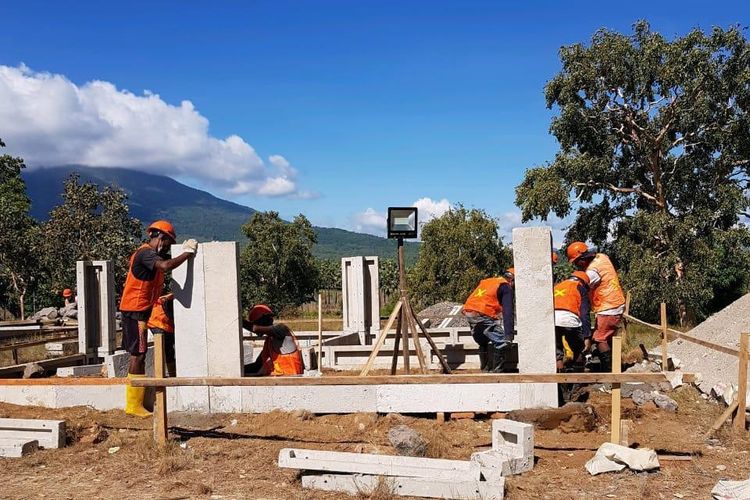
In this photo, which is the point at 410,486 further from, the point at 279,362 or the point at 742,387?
the point at 742,387

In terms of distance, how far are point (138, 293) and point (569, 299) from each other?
4.80 metres

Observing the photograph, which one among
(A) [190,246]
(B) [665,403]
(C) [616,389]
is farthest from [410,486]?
(B) [665,403]

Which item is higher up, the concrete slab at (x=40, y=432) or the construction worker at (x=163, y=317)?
the construction worker at (x=163, y=317)

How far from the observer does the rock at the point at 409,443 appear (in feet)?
18.3

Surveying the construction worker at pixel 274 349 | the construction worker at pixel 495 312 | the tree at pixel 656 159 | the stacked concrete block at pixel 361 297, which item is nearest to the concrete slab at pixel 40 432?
the construction worker at pixel 274 349

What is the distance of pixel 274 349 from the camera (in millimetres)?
7707

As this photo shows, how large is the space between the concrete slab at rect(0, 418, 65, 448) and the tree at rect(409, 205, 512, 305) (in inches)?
888

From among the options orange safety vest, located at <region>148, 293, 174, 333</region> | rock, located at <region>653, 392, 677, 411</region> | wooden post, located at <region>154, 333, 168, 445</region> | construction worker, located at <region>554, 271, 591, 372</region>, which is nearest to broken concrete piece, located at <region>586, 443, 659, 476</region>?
rock, located at <region>653, 392, 677, 411</region>

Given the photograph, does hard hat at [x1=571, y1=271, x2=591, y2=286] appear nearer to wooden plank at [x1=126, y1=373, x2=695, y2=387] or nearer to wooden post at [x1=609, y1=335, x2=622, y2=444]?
wooden plank at [x1=126, y1=373, x2=695, y2=387]

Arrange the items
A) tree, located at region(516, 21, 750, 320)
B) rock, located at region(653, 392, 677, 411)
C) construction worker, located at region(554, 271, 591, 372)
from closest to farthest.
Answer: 1. rock, located at region(653, 392, 677, 411)
2. construction worker, located at region(554, 271, 591, 372)
3. tree, located at region(516, 21, 750, 320)

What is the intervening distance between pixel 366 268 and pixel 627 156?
11387 millimetres

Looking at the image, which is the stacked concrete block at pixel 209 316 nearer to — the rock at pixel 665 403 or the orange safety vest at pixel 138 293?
the orange safety vest at pixel 138 293

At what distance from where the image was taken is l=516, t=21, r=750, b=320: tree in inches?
750

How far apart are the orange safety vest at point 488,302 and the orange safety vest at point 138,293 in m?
3.64
